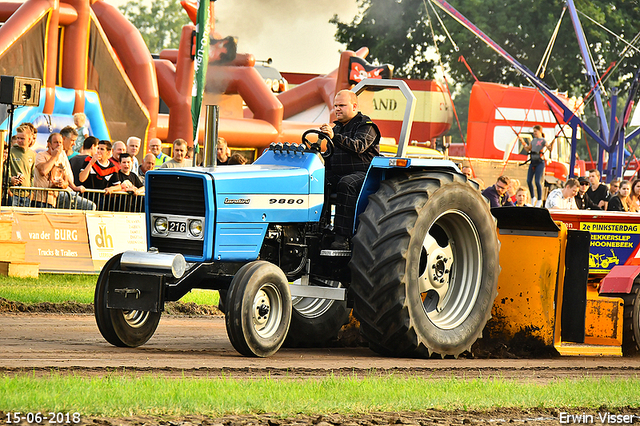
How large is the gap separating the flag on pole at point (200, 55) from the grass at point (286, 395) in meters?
8.37

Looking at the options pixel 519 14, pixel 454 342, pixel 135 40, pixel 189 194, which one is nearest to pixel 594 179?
pixel 135 40

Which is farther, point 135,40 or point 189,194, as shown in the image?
point 135,40

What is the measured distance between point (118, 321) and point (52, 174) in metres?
6.49

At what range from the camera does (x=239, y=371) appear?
630 cm

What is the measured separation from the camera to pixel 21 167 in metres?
13.3

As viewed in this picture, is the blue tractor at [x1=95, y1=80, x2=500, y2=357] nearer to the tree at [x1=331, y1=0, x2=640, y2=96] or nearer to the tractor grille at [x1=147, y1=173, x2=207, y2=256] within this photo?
the tractor grille at [x1=147, y1=173, x2=207, y2=256]

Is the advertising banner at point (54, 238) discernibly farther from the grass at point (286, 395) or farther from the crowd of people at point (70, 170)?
the grass at point (286, 395)

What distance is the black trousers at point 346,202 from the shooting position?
7777mm

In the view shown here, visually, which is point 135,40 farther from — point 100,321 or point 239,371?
point 239,371

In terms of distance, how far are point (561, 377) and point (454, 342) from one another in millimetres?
1139

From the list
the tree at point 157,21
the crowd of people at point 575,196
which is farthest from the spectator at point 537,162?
the tree at point 157,21

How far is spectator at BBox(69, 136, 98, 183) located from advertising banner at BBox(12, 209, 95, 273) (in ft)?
1.96

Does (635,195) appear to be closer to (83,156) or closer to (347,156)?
(83,156)

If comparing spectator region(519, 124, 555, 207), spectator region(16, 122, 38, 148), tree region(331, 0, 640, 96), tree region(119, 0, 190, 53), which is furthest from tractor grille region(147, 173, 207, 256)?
tree region(119, 0, 190, 53)
